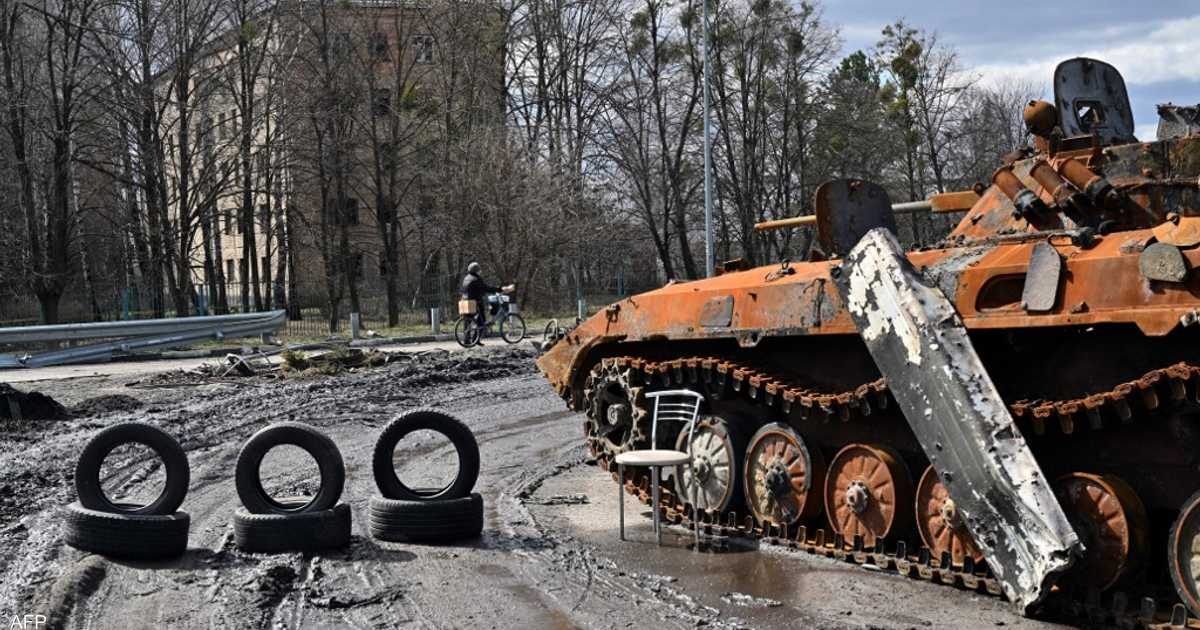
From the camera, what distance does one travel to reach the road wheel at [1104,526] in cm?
630

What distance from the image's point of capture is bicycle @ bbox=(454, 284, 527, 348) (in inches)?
1008

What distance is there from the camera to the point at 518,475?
1139 centimetres

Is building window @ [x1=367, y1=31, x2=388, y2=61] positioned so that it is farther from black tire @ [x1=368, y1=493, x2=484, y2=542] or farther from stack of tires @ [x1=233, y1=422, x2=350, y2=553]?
black tire @ [x1=368, y1=493, x2=484, y2=542]

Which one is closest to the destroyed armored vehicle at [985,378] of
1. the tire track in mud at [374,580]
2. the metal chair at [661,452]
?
the metal chair at [661,452]

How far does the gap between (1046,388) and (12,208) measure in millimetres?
34676

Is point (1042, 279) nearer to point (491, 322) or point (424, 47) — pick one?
point (491, 322)

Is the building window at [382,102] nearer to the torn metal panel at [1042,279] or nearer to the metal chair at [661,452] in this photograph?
the metal chair at [661,452]

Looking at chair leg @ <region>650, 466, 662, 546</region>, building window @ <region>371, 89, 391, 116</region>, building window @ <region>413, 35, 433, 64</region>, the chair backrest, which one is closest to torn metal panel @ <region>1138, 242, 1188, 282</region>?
chair leg @ <region>650, 466, 662, 546</region>

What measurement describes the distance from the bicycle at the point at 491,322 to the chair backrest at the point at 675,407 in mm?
16038

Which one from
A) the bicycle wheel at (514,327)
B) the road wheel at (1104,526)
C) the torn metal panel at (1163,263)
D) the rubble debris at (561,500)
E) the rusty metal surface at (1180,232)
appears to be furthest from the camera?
the bicycle wheel at (514,327)

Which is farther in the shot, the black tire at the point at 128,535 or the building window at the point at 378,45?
the building window at the point at 378,45

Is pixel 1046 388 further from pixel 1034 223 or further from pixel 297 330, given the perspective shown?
pixel 297 330

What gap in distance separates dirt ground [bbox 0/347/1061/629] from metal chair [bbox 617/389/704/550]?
0.88 ft

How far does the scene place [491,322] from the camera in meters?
→ 26.4
